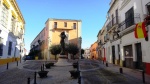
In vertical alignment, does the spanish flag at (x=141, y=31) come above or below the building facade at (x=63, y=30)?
below

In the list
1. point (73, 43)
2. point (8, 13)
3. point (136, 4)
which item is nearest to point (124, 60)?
point (136, 4)

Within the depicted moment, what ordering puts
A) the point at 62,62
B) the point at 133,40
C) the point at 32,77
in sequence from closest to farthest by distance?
1. the point at 32,77
2. the point at 133,40
3. the point at 62,62

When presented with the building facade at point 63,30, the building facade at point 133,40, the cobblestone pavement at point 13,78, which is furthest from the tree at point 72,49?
the cobblestone pavement at point 13,78

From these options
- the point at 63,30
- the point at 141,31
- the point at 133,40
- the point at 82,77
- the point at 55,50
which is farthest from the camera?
the point at 63,30

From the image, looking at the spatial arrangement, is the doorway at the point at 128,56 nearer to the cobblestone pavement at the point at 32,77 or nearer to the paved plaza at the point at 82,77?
the paved plaza at the point at 82,77

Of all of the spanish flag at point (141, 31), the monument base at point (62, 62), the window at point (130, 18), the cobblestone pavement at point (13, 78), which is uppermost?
the window at point (130, 18)

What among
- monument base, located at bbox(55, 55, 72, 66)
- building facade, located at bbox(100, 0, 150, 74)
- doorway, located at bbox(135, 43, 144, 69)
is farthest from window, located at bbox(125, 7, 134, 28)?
monument base, located at bbox(55, 55, 72, 66)

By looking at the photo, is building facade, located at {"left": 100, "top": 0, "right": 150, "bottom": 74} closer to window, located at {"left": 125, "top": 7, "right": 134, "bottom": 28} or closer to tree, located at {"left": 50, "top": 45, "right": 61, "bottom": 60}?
window, located at {"left": 125, "top": 7, "right": 134, "bottom": 28}

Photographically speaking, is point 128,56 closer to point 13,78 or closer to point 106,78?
point 106,78

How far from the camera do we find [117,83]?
328 inches

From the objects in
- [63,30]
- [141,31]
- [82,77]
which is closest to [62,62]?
[82,77]

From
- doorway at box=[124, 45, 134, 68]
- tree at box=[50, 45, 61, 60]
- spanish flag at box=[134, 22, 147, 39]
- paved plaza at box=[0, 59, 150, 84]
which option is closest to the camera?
paved plaza at box=[0, 59, 150, 84]

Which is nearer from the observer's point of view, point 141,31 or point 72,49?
point 141,31

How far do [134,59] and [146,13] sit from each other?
16.3 feet
